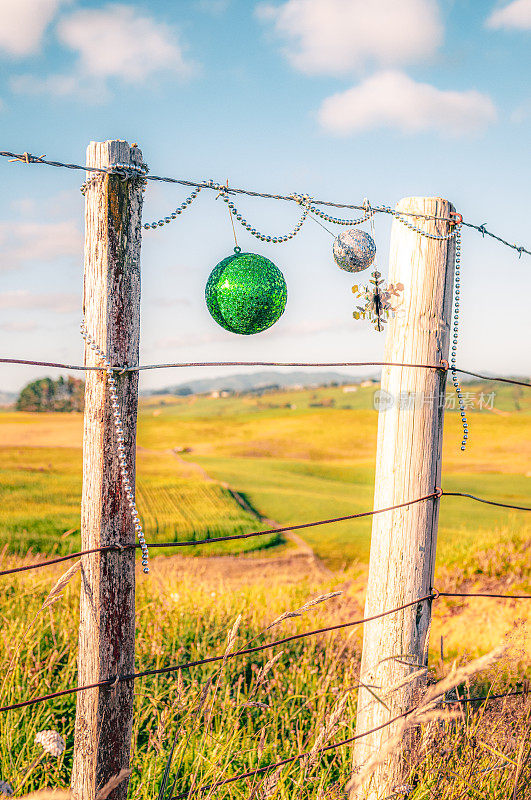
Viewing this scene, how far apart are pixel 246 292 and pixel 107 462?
2.31 ft

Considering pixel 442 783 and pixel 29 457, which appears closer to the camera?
pixel 442 783

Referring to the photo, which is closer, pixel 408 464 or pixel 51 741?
pixel 408 464

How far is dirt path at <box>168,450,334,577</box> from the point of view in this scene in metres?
7.81

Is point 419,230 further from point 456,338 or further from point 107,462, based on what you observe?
point 107,462

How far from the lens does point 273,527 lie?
7.11 meters

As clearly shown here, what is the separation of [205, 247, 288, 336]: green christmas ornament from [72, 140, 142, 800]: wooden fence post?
336 millimetres

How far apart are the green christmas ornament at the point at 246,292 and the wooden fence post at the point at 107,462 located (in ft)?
1.10

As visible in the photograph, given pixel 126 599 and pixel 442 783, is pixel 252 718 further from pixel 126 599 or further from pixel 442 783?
pixel 126 599

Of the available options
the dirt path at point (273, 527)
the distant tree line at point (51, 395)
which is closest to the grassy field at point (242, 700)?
the dirt path at point (273, 527)

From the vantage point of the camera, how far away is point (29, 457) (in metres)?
9.62

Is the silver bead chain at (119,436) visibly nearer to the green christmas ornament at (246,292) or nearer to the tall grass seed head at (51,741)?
the green christmas ornament at (246,292)

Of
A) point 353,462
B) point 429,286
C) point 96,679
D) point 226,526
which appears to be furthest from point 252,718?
point 353,462

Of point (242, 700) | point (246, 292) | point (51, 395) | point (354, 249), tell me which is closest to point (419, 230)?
point (354, 249)

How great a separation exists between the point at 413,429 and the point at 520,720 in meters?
1.27
